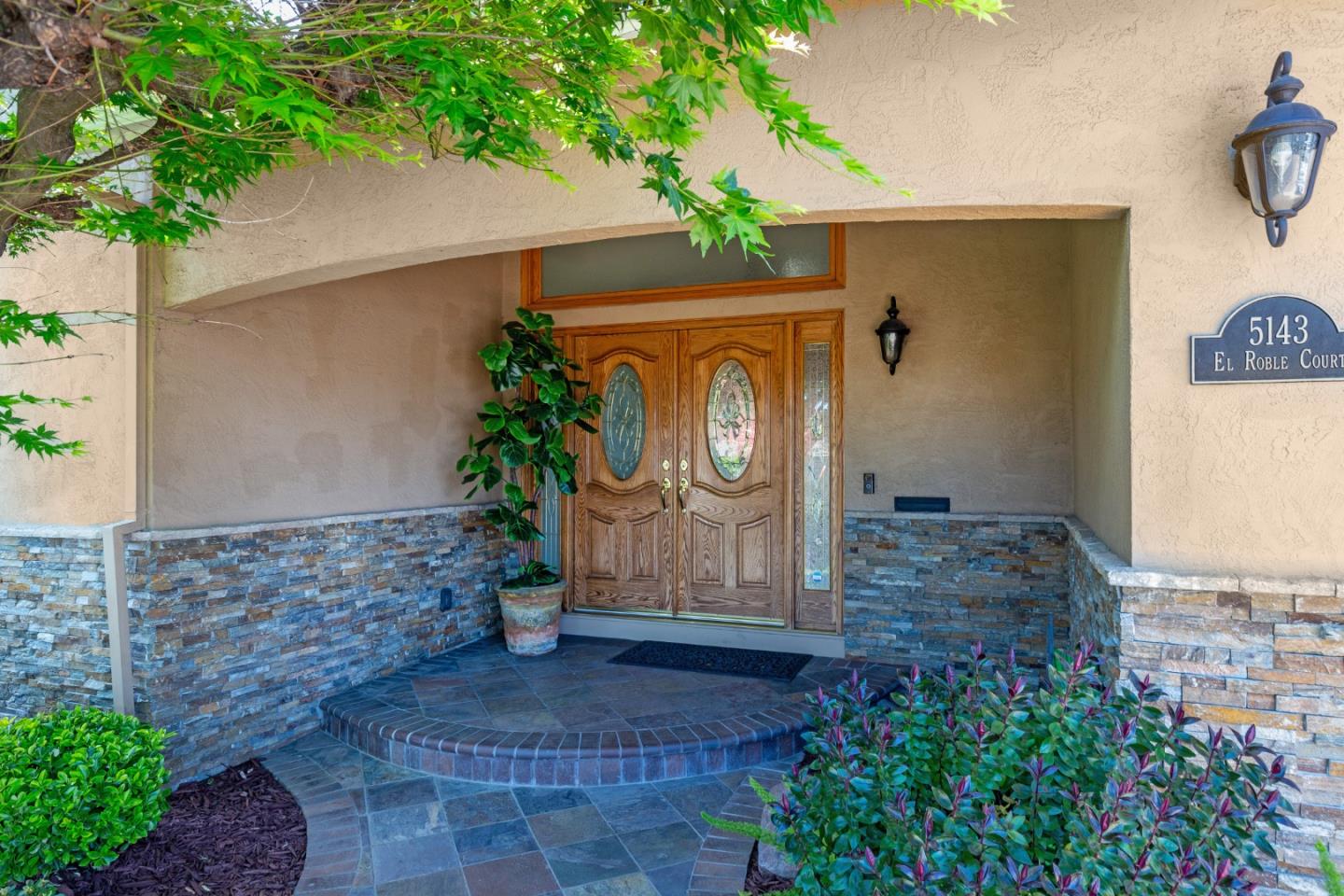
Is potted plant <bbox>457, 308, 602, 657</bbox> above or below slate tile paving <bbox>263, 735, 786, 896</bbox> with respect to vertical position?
above

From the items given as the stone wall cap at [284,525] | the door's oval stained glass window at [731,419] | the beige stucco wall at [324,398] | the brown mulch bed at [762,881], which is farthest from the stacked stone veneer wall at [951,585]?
the beige stucco wall at [324,398]

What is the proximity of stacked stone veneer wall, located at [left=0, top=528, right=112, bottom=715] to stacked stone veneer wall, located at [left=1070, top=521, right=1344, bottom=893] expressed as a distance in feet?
13.6

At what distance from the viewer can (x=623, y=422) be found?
215 inches

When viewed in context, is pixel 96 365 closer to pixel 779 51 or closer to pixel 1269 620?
pixel 779 51

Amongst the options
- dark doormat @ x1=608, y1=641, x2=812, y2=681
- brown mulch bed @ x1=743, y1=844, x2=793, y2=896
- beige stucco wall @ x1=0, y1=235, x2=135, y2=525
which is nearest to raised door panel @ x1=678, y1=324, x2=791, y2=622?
dark doormat @ x1=608, y1=641, x2=812, y2=681

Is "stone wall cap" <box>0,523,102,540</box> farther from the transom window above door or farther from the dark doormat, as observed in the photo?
the transom window above door

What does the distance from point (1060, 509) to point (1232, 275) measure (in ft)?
7.52

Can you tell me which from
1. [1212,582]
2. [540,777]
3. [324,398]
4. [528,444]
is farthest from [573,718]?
[1212,582]

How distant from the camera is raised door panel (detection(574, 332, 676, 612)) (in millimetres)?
5309

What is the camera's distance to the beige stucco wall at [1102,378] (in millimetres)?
2451

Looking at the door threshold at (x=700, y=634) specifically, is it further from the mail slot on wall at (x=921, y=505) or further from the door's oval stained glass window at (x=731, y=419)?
the door's oval stained glass window at (x=731, y=419)

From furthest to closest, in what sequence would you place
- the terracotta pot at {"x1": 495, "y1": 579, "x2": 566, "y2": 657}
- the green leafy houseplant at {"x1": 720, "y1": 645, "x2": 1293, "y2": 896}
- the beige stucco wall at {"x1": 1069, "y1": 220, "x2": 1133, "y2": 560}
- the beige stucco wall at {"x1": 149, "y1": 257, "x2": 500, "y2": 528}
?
the terracotta pot at {"x1": 495, "y1": 579, "x2": 566, "y2": 657}
the beige stucco wall at {"x1": 149, "y1": 257, "x2": 500, "y2": 528}
the beige stucco wall at {"x1": 1069, "y1": 220, "x2": 1133, "y2": 560}
the green leafy houseplant at {"x1": 720, "y1": 645, "x2": 1293, "y2": 896}

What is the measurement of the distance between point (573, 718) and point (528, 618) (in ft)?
4.15

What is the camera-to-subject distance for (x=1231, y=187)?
7.37ft
